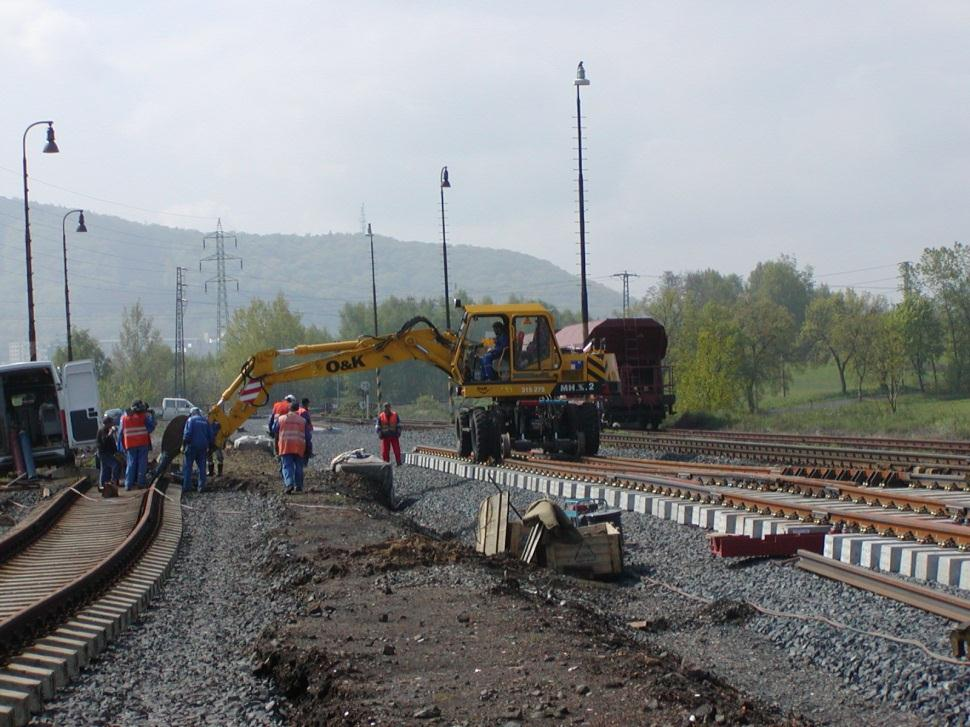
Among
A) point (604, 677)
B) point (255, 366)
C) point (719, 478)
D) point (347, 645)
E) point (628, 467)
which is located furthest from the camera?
point (255, 366)

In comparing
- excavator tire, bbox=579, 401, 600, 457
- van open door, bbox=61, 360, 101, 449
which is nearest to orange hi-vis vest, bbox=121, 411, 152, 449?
van open door, bbox=61, 360, 101, 449

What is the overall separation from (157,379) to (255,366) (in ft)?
303

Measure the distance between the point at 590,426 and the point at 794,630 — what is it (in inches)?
675

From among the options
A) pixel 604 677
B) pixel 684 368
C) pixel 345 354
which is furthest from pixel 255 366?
pixel 684 368

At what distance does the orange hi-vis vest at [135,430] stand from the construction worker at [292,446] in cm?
307

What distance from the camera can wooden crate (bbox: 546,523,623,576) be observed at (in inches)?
528

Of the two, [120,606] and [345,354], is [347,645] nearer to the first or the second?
[120,606]

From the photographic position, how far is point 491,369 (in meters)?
25.4

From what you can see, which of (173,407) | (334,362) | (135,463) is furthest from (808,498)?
(173,407)

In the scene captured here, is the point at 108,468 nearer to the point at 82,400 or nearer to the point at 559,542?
the point at 82,400

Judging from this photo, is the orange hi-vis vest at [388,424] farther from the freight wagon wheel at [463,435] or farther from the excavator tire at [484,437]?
the excavator tire at [484,437]

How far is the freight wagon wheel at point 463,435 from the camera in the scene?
27.8m

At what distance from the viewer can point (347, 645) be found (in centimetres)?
880

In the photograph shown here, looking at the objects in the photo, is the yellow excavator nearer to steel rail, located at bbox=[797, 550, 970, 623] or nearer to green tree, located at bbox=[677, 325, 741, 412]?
steel rail, located at bbox=[797, 550, 970, 623]
